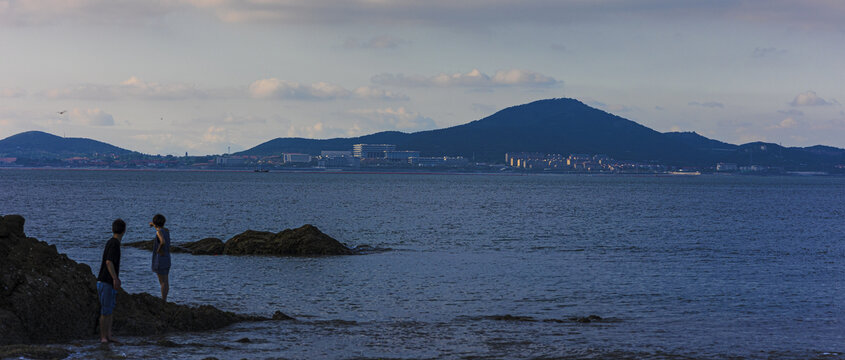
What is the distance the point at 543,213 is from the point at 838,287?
51041mm

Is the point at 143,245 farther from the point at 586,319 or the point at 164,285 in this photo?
the point at 586,319

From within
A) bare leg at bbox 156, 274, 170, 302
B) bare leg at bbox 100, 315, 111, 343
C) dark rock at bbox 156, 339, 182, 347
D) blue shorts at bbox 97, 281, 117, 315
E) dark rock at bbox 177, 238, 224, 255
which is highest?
blue shorts at bbox 97, 281, 117, 315

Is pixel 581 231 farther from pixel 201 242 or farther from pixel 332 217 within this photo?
pixel 201 242

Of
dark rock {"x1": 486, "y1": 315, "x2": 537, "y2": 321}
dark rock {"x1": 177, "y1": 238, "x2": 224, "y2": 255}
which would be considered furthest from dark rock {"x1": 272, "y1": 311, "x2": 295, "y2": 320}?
dark rock {"x1": 177, "y1": 238, "x2": 224, "y2": 255}

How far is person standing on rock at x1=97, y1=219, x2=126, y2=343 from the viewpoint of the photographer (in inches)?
562

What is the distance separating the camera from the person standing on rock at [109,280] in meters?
14.3

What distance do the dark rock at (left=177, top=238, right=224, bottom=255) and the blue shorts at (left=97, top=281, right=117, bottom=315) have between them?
2038cm

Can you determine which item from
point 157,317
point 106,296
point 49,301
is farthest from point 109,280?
point 157,317

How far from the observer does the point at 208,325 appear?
18.0 metres

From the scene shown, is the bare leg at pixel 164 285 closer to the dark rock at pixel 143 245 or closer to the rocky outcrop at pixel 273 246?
the rocky outcrop at pixel 273 246

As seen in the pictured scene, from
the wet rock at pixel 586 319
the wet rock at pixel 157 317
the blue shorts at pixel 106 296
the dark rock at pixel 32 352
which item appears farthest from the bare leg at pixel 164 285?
the wet rock at pixel 586 319

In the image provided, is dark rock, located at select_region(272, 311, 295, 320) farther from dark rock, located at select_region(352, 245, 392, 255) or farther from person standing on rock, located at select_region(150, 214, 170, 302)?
dark rock, located at select_region(352, 245, 392, 255)

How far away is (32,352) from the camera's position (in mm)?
13555

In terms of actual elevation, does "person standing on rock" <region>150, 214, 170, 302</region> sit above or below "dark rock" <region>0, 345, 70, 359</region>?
above
